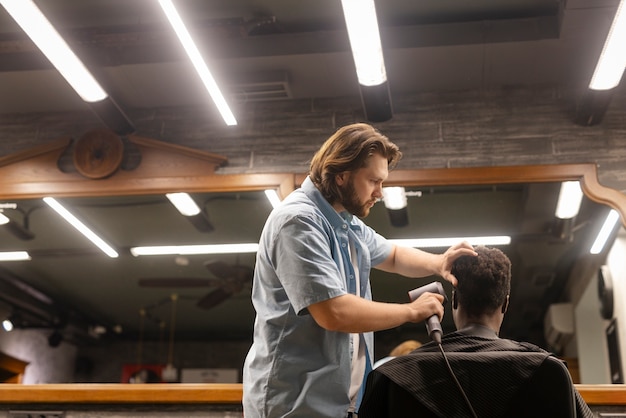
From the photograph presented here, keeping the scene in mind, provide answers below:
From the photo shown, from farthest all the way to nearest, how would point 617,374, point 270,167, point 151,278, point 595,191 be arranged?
1. point 151,278
2. point 617,374
3. point 270,167
4. point 595,191

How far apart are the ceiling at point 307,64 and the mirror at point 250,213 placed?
2 centimetres

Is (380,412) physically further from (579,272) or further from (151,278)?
(151,278)

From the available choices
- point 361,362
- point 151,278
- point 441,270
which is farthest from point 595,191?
point 151,278

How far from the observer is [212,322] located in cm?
928

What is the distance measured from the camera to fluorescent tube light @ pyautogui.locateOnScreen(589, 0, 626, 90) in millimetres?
2924

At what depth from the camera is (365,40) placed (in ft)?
10.3

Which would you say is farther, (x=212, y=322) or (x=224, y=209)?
(x=212, y=322)

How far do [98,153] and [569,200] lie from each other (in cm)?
258

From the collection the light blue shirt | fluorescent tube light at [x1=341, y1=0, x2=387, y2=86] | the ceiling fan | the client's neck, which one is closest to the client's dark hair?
the client's neck

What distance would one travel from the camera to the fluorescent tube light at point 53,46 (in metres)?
2.93

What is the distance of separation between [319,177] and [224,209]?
225 cm

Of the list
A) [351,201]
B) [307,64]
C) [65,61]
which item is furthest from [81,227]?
[351,201]

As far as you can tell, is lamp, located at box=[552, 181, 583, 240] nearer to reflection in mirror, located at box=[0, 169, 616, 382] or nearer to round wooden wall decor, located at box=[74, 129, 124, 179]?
reflection in mirror, located at box=[0, 169, 616, 382]

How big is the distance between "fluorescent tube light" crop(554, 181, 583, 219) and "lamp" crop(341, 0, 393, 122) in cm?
99
